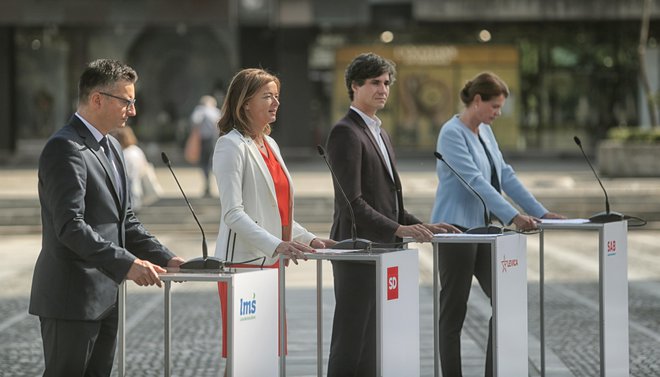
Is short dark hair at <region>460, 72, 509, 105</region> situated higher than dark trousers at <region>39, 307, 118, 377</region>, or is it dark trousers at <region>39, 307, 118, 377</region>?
short dark hair at <region>460, 72, 509, 105</region>

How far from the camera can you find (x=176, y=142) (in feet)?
131

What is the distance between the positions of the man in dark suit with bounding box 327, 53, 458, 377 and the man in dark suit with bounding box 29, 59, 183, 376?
1557 mm

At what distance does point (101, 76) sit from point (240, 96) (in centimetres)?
90

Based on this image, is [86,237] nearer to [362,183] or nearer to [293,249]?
[293,249]

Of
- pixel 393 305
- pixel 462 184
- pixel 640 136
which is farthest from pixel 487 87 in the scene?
pixel 640 136

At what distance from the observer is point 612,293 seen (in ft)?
25.1

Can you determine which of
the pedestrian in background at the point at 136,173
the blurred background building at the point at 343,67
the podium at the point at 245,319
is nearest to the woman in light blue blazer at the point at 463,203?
the podium at the point at 245,319

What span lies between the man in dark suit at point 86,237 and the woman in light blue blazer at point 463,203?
2576 millimetres

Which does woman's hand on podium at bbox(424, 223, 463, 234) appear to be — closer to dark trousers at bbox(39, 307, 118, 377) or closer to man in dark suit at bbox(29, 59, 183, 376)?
man in dark suit at bbox(29, 59, 183, 376)

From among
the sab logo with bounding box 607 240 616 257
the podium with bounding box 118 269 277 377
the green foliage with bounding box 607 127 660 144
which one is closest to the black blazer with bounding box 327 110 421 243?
the sab logo with bounding box 607 240 616 257

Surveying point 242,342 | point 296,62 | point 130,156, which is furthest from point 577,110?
point 242,342

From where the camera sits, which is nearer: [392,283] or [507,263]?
[392,283]

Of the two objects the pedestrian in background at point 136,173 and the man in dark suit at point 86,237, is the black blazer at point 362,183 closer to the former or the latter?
the man in dark suit at point 86,237

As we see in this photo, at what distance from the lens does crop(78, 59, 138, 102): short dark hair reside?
5738mm
